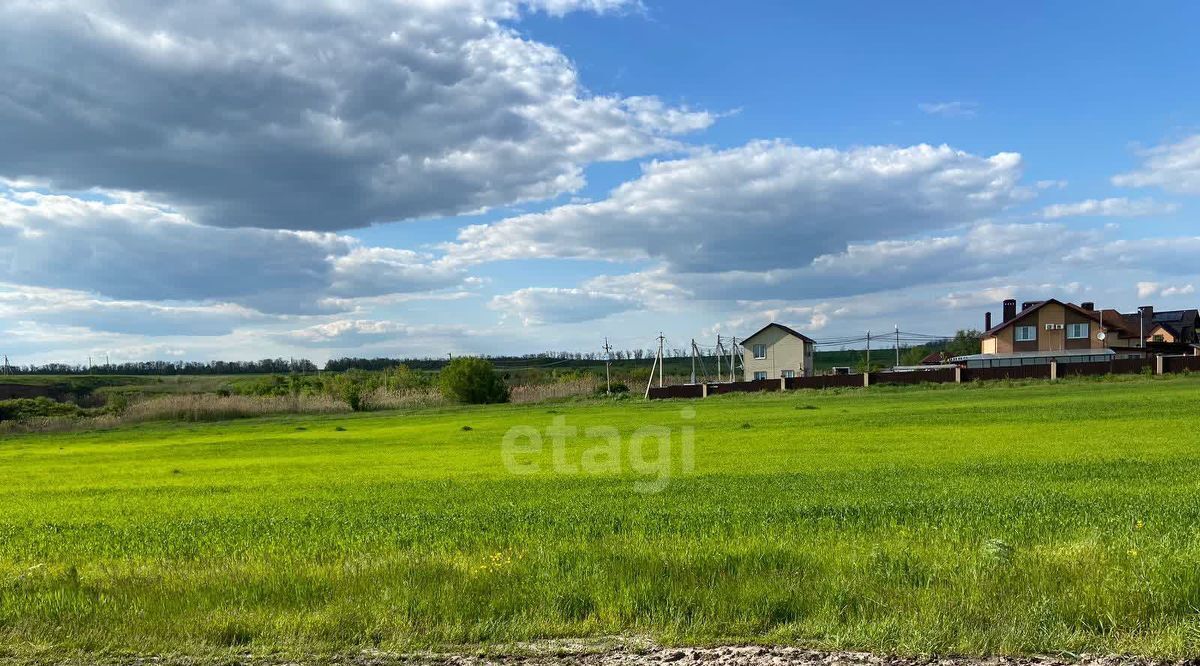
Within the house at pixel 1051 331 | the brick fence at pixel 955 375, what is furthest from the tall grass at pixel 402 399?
the house at pixel 1051 331

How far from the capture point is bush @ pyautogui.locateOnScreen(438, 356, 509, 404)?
83.8 meters

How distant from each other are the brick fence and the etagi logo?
3269 cm

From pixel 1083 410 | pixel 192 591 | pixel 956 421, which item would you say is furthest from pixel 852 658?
pixel 1083 410

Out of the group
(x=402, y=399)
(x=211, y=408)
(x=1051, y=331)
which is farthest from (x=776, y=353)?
(x=211, y=408)

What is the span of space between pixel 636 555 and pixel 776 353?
10159 centimetres

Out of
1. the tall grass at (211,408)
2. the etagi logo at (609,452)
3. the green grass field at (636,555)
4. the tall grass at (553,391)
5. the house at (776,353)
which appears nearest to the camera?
the green grass field at (636,555)

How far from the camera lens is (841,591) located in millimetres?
7391

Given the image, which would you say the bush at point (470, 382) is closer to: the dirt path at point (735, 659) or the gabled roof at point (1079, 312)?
the gabled roof at point (1079, 312)

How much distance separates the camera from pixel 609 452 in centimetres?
3272

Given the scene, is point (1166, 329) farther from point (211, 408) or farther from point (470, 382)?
point (211, 408)

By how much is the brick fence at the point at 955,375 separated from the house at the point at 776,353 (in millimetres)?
27030

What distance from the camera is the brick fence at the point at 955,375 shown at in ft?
231

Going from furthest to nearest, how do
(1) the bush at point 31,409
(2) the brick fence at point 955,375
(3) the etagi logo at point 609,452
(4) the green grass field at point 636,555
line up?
(1) the bush at point 31,409 < (2) the brick fence at point 955,375 < (3) the etagi logo at point 609,452 < (4) the green grass field at point 636,555

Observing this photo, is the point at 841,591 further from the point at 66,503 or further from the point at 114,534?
the point at 66,503
